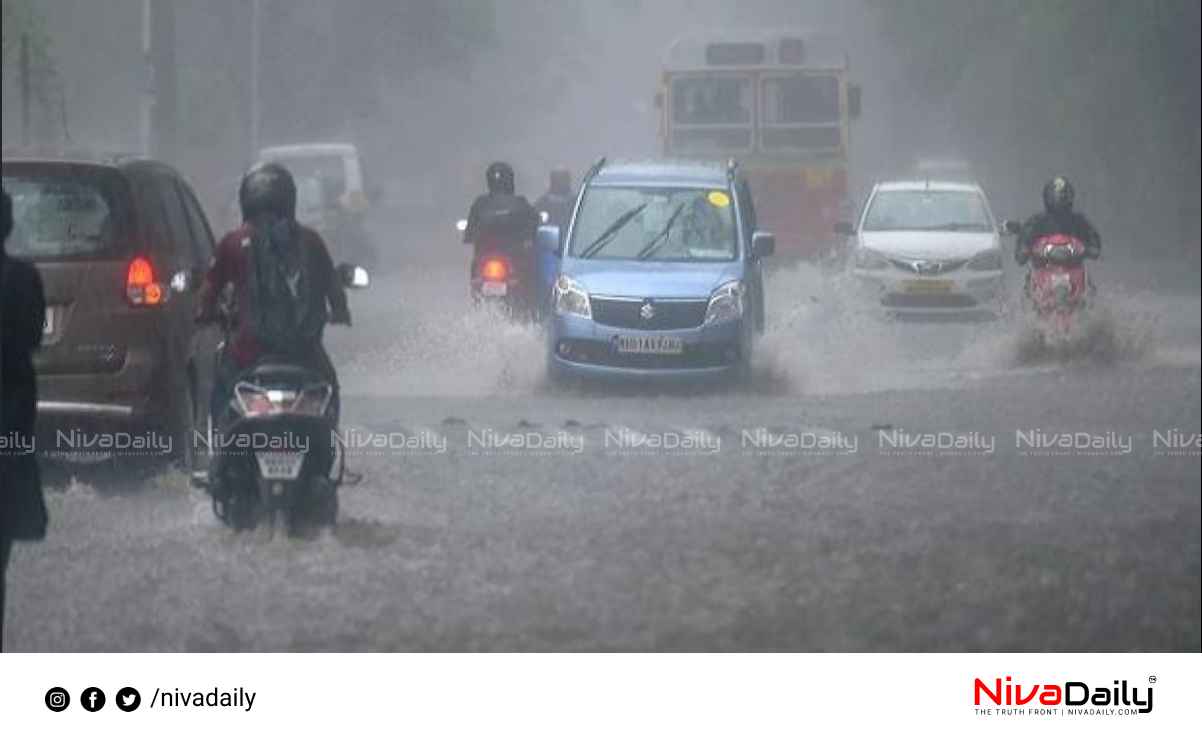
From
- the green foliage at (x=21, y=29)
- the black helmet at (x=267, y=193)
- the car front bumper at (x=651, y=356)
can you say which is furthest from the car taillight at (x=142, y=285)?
the car front bumper at (x=651, y=356)

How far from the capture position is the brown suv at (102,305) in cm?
1249

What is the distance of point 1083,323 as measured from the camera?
1770cm

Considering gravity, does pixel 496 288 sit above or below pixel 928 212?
below

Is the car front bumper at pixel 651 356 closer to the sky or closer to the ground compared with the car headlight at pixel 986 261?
closer to the ground

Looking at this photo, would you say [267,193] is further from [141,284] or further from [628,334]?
[628,334]

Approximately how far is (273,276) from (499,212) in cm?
666

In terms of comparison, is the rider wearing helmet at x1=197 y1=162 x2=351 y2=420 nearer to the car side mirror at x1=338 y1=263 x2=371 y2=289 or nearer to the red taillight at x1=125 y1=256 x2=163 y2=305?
the car side mirror at x1=338 y1=263 x2=371 y2=289

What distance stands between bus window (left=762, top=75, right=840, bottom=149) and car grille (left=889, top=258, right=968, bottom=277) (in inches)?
201

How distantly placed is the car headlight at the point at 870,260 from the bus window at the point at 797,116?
448cm

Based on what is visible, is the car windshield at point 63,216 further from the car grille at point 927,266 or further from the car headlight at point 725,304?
the car grille at point 927,266

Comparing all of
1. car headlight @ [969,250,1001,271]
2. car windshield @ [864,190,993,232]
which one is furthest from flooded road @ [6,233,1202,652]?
car windshield @ [864,190,993,232]

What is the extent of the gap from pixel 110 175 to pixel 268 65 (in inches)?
198

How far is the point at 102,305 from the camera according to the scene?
41.3 feet
